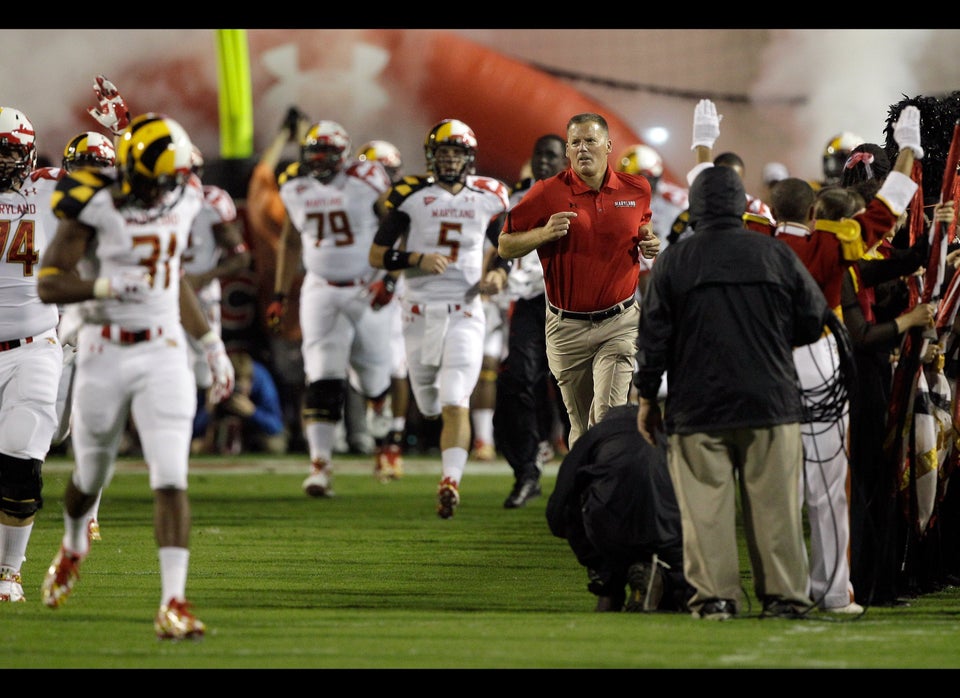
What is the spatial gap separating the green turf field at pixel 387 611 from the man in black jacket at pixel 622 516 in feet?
0.45

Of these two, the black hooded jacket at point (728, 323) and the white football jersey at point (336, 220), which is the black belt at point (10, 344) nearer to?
the black hooded jacket at point (728, 323)

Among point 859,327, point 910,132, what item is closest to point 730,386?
point 859,327

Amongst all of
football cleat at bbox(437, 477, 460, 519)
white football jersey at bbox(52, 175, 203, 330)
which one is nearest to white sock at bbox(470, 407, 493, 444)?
football cleat at bbox(437, 477, 460, 519)

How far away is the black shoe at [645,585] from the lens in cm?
609

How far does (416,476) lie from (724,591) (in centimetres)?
677

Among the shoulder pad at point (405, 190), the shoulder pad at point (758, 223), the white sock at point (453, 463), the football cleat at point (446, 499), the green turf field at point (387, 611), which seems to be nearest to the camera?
the green turf field at point (387, 611)

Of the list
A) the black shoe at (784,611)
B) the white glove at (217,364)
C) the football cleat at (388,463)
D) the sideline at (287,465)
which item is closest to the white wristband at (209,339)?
the white glove at (217,364)

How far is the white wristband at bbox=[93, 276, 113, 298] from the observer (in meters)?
5.42

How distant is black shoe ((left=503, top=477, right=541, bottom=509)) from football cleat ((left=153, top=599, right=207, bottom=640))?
16.3ft

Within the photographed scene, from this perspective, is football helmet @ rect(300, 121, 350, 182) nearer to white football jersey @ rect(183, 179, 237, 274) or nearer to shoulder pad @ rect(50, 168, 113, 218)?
white football jersey @ rect(183, 179, 237, 274)

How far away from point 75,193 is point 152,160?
292 millimetres

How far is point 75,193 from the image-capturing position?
5.52 meters

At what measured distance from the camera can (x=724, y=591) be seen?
19.2 feet

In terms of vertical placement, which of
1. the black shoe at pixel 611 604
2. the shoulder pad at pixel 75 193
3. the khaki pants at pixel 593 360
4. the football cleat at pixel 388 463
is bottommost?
the football cleat at pixel 388 463
